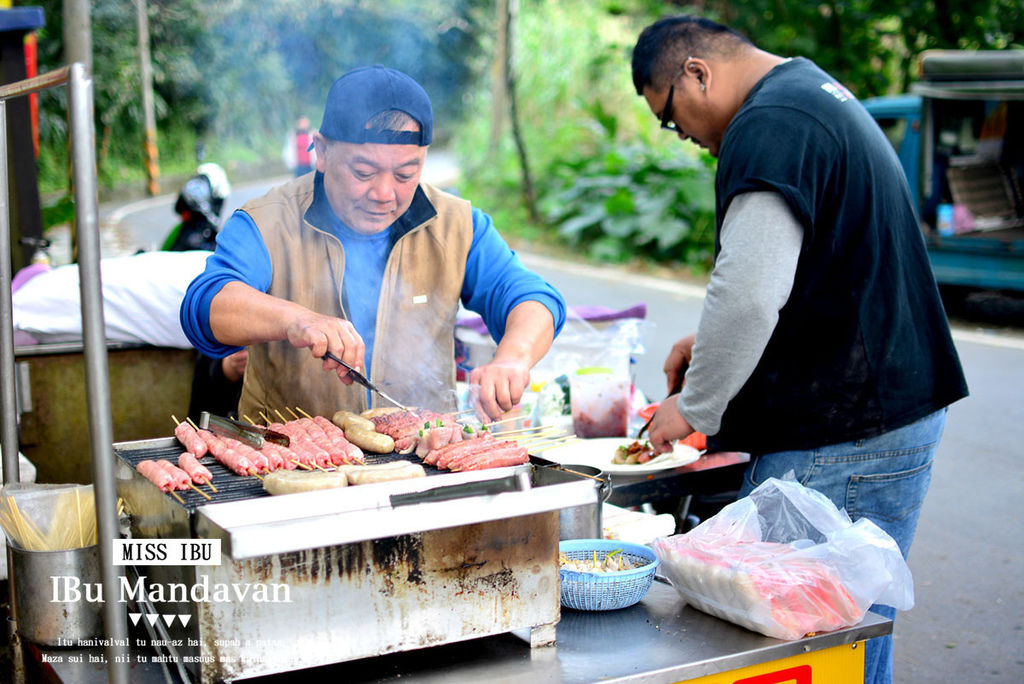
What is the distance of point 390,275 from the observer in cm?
294

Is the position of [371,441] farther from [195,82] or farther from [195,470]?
[195,82]

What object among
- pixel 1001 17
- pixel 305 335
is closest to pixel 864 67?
pixel 1001 17

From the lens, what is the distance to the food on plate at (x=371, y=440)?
2.32 m

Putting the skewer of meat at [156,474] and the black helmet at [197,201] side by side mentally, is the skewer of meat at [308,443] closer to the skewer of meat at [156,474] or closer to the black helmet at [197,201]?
the skewer of meat at [156,474]

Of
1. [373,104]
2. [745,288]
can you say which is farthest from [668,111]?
[373,104]

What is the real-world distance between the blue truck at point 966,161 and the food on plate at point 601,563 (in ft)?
28.1

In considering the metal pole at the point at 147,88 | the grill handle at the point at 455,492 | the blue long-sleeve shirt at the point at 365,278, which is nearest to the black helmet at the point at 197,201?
the blue long-sleeve shirt at the point at 365,278

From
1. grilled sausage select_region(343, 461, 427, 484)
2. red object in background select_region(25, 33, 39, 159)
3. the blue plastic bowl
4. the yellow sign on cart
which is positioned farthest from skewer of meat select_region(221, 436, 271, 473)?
red object in background select_region(25, 33, 39, 159)

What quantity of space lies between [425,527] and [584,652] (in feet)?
1.95

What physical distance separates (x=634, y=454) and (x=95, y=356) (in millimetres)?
2110

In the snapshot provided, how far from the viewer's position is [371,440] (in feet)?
7.68

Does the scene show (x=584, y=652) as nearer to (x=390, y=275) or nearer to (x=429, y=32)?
(x=390, y=275)

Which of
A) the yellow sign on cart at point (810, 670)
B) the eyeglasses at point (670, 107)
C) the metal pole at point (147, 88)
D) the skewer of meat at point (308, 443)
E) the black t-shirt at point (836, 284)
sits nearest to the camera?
the yellow sign on cart at point (810, 670)

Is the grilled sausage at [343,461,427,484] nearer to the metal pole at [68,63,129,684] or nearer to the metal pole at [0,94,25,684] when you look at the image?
the metal pole at [68,63,129,684]
